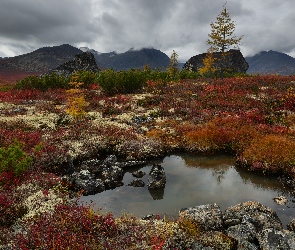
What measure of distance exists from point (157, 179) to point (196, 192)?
1980 millimetres

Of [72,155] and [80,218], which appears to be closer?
[80,218]

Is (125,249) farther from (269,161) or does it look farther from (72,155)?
(269,161)

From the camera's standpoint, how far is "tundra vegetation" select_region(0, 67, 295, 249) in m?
7.69

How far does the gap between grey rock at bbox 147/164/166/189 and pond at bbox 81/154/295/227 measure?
1.06 feet

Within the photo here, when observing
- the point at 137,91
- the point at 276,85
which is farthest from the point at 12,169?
the point at 276,85

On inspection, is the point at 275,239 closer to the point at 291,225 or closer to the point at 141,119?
the point at 291,225

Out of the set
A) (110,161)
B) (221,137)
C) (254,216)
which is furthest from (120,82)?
(254,216)

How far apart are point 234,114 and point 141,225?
1654 centimetres

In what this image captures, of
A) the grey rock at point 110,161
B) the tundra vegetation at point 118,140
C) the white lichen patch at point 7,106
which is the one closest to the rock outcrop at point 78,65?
the tundra vegetation at point 118,140

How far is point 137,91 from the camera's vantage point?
35.6 m

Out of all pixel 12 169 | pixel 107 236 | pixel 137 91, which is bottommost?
pixel 107 236

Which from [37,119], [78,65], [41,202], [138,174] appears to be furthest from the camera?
[78,65]

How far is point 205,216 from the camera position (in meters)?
8.98

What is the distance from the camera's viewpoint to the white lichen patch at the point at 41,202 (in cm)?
908
